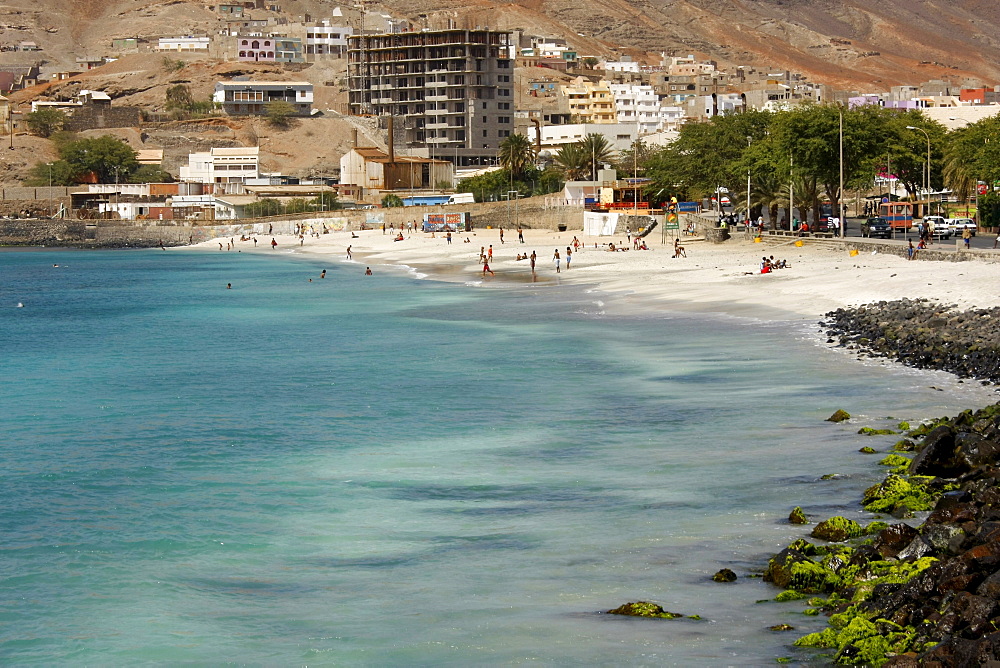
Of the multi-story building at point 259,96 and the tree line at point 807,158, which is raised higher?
the multi-story building at point 259,96

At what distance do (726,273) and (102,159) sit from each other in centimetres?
12845

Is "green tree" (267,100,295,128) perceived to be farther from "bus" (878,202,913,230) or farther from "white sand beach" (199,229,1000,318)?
"bus" (878,202,913,230)

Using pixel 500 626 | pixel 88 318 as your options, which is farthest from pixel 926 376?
pixel 88 318

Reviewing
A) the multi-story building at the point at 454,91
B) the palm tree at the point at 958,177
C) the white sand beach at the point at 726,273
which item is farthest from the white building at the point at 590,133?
the palm tree at the point at 958,177

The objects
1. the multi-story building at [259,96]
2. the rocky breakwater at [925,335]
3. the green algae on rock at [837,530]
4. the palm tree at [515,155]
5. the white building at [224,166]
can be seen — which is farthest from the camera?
the multi-story building at [259,96]

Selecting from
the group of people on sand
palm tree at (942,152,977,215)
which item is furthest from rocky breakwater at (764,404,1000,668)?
palm tree at (942,152,977,215)

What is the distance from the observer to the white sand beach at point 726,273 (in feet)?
137

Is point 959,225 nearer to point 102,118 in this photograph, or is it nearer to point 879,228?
point 879,228

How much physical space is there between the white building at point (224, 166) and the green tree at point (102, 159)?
35.0 feet

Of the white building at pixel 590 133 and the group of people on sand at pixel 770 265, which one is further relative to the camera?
the white building at pixel 590 133

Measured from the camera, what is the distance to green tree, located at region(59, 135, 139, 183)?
6535 inches

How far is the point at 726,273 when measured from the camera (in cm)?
5503

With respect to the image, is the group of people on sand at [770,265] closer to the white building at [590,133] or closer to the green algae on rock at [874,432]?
the green algae on rock at [874,432]

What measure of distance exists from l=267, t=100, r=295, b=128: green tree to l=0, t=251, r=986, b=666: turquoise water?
148 m
